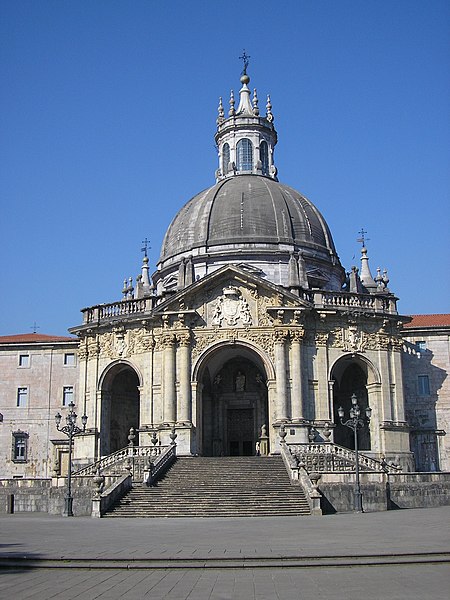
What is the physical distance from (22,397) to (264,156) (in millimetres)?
27585

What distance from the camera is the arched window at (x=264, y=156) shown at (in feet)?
212

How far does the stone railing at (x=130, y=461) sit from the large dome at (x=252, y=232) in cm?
1644

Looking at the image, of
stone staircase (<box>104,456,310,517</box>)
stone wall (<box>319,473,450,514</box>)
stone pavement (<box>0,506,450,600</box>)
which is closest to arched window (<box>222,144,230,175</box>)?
stone staircase (<box>104,456,310,517</box>)

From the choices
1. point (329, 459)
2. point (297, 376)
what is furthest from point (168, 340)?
point (329, 459)

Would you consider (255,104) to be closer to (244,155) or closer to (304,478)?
(244,155)

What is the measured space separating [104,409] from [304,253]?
17.8 m

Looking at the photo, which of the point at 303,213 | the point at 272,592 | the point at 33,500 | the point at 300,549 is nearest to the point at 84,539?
the point at 300,549

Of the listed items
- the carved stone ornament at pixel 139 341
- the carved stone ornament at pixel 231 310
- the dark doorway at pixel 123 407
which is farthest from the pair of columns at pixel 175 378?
the dark doorway at pixel 123 407

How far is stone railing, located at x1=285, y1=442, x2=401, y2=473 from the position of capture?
38.3 m

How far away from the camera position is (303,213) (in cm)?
5812

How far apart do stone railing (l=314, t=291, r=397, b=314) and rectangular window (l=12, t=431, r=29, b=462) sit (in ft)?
77.7

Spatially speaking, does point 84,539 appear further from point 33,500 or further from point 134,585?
point 33,500

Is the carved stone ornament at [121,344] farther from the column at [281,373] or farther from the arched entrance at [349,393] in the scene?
the arched entrance at [349,393]

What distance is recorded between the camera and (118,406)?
5322 centimetres
